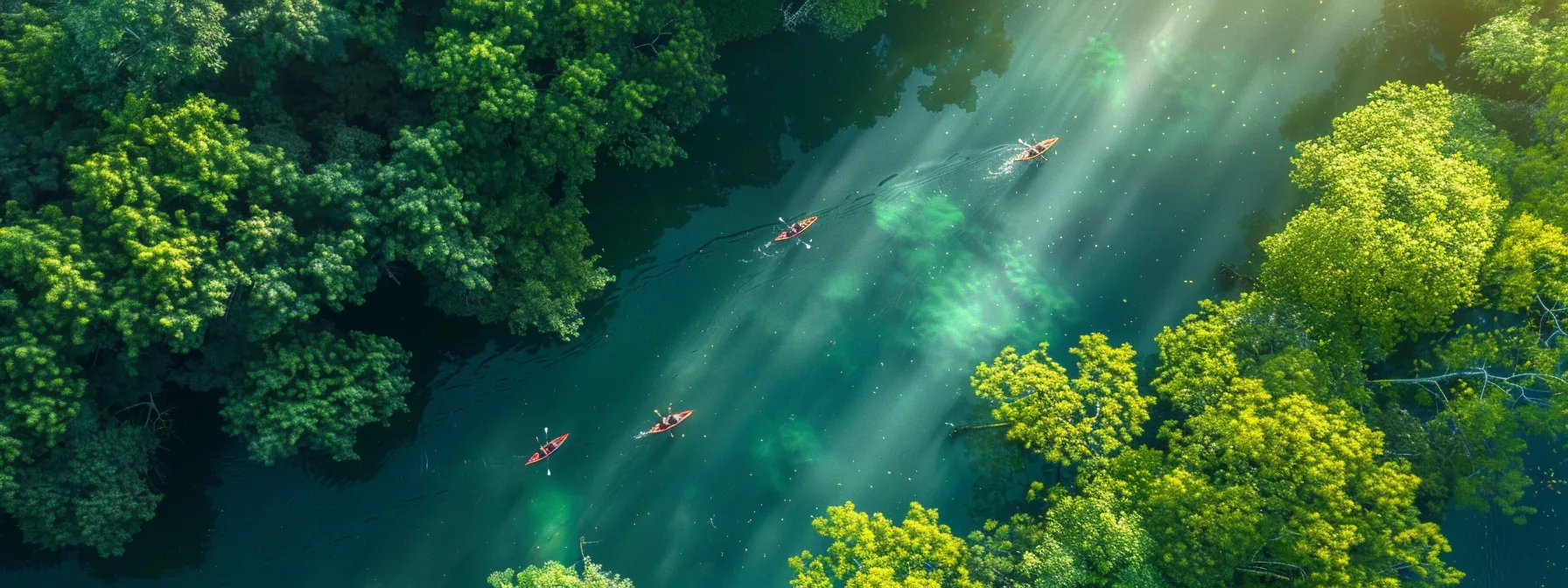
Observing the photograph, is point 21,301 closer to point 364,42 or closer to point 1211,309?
point 364,42

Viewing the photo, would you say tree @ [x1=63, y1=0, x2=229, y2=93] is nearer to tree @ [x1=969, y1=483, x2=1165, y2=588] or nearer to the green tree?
the green tree

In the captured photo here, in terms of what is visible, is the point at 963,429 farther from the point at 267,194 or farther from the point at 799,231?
the point at 267,194

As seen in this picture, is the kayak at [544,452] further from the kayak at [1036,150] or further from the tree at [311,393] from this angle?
the kayak at [1036,150]

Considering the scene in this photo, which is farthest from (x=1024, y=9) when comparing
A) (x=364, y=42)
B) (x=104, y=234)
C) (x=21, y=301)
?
(x=21, y=301)

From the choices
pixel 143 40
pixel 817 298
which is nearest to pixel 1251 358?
pixel 817 298

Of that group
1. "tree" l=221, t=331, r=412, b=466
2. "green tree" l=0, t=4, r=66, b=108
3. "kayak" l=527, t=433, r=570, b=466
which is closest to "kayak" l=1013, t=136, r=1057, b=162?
"kayak" l=527, t=433, r=570, b=466
